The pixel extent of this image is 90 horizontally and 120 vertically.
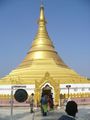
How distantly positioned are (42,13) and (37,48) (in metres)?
5.31

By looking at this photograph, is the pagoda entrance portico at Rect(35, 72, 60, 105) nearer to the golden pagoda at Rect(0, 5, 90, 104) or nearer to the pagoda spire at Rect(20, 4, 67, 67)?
the golden pagoda at Rect(0, 5, 90, 104)

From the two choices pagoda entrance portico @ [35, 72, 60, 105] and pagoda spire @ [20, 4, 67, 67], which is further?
pagoda spire @ [20, 4, 67, 67]

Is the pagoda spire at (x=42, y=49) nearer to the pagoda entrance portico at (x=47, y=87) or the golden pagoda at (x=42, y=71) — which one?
the golden pagoda at (x=42, y=71)

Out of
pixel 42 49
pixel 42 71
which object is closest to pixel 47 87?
pixel 42 71

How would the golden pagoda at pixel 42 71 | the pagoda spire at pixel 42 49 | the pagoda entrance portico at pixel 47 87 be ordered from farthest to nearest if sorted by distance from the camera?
the pagoda spire at pixel 42 49
the golden pagoda at pixel 42 71
the pagoda entrance portico at pixel 47 87

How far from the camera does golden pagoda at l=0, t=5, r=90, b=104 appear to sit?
83.2 ft

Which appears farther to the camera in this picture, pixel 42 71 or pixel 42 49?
pixel 42 49

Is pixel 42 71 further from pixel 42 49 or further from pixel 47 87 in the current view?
pixel 42 49

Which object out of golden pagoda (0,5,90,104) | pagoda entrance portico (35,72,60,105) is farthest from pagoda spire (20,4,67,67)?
pagoda entrance portico (35,72,60,105)

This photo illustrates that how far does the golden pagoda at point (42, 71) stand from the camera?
2536 cm

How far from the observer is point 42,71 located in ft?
98.4

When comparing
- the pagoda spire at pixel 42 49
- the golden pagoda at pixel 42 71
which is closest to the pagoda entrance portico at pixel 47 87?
the golden pagoda at pixel 42 71

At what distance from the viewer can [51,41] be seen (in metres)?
36.8

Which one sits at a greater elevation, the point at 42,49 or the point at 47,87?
the point at 42,49
